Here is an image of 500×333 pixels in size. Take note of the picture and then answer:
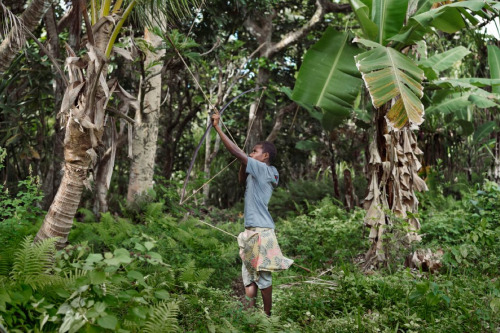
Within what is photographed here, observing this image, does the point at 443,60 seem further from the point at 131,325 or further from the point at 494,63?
the point at 131,325

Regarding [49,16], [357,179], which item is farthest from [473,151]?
[49,16]

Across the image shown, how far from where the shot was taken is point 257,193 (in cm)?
478

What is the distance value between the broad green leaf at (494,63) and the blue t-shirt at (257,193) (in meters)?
5.66

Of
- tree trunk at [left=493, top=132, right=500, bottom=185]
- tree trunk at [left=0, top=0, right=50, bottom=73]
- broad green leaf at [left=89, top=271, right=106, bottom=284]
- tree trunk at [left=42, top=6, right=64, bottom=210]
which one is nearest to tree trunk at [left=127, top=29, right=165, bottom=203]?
tree trunk at [left=42, top=6, right=64, bottom=210]

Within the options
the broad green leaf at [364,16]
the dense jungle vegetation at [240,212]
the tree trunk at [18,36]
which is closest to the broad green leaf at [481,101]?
the dense jungle vegetation at [240,212]

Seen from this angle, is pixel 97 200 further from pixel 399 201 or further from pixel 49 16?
pixel 399 201

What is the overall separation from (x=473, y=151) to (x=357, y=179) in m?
2.75

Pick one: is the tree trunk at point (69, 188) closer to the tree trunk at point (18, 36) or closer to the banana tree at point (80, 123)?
the banana tree at point (80, 123)

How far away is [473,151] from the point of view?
11.2 metres

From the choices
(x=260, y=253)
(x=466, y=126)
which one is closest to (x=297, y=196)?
(x=466, y=126)

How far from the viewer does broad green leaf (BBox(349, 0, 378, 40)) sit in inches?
235

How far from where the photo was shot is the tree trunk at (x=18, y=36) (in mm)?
5052

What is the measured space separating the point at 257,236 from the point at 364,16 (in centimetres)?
310

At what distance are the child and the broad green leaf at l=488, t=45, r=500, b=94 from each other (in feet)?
18.5
